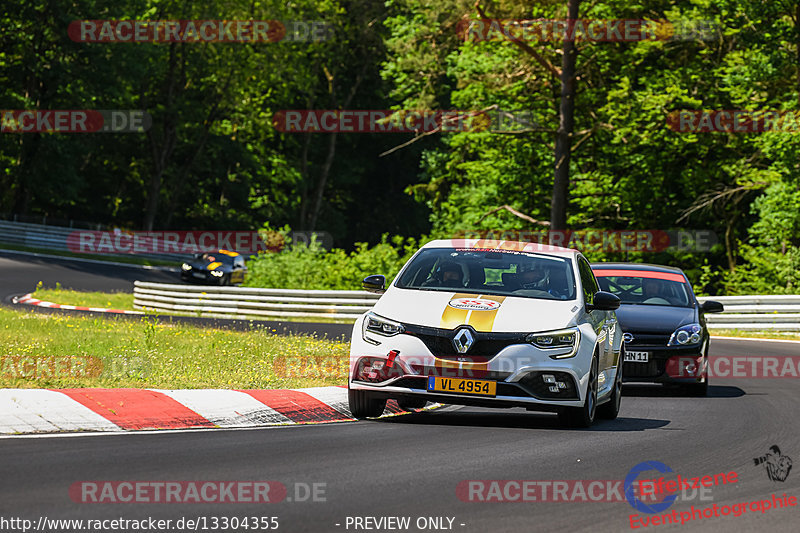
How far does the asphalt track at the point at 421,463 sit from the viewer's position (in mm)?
6605

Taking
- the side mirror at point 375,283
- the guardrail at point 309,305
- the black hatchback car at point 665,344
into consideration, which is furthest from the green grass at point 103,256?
the side mirror at point 375,283

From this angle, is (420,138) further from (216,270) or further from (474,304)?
(474,304)

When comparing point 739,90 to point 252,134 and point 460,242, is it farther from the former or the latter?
point 252,134

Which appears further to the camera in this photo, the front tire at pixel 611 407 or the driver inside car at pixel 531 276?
the front tire at pixel 611 407

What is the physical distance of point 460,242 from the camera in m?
12.5

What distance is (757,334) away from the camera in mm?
28828

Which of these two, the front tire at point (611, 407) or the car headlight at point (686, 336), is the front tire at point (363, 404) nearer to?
the front tire at point (611, 407)

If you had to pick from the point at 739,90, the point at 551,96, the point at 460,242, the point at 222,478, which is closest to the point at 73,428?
the point at 222,478

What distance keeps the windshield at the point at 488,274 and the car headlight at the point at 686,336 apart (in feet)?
11.0

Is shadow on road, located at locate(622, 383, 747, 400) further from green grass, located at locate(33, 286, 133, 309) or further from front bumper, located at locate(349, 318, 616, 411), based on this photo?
green grass, located at locate(33, 286, 133, 309)

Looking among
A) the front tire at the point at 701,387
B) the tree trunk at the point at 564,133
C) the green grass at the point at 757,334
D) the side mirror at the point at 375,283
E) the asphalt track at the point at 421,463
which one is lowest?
the green grass at the point at 757,334

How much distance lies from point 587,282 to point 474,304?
6.62 feet

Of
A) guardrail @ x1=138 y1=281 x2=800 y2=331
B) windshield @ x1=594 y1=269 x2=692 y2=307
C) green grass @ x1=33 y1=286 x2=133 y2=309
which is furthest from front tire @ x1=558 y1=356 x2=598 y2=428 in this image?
green grass @ x1=33 y1=286 x2=133 y2=309

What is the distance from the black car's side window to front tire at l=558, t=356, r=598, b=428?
93cm
